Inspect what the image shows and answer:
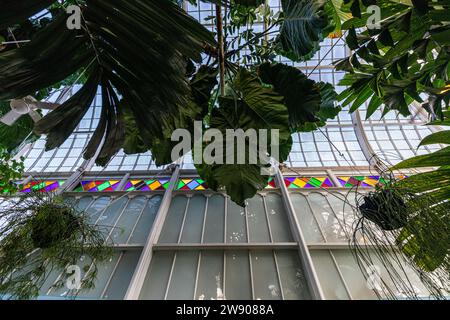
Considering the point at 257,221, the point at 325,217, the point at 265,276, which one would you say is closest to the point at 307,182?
the point at 325,217

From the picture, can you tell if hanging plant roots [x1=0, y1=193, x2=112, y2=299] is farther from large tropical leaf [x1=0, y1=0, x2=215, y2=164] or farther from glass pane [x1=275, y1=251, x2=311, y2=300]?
glass pane [x1=275, y1=251, x2=311, y2=300]

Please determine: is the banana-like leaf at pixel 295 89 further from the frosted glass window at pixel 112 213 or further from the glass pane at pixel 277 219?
the frosted glass window at pixel 112 213

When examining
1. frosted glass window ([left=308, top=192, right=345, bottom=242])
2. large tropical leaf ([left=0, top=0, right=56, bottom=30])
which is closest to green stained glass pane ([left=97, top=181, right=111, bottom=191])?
frosted glass window ([left=308, top=192, right=345, bottom=242])

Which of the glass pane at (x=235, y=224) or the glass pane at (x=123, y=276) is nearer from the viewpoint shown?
the glass pane at (x=123, y=276)

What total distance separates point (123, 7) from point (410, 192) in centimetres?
150

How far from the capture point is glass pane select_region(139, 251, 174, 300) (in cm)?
291

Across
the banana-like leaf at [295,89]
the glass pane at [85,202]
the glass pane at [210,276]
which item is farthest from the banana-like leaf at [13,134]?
the banana-like leaf at [295,89]

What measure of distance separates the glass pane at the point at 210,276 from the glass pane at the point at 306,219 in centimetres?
146

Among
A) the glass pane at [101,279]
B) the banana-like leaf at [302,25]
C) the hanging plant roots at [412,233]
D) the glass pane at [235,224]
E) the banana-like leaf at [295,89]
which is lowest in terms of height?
the hanging plant roots at [412,233]

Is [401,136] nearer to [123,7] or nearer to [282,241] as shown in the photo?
[282,241]

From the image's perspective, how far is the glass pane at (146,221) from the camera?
12.2ft

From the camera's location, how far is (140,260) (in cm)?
314
